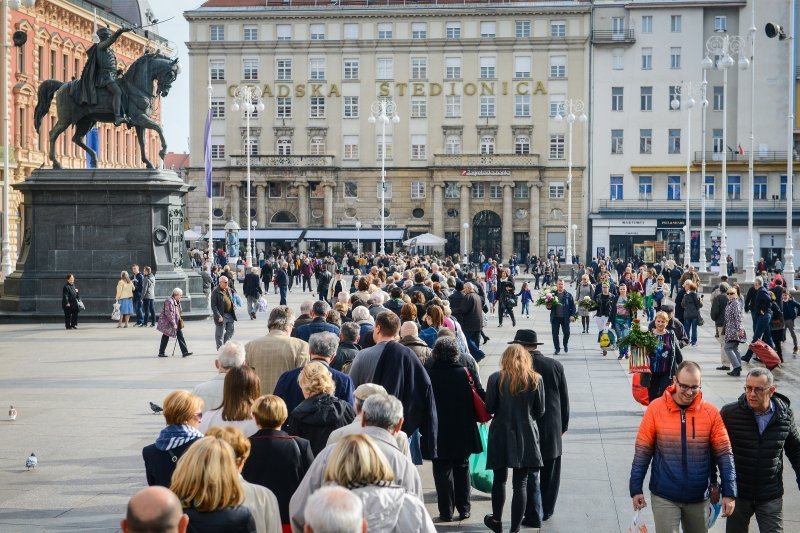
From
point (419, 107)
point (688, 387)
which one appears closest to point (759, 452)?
point (688, 387)

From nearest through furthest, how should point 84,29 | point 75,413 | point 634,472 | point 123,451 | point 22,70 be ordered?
point 634,472 < point 123,451 < point 75,413 < point 22,70 < point 84,29

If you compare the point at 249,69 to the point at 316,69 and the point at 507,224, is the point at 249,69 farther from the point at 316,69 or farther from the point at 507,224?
the point at 507,224

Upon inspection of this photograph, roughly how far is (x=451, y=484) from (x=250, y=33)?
82872 mm

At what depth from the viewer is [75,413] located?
621 inches

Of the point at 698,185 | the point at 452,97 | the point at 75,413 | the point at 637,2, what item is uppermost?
the point at 637,2

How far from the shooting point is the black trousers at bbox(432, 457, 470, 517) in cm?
1016

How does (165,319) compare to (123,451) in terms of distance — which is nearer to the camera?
(123,451)

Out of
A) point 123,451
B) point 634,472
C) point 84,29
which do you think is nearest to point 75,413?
point 123,451

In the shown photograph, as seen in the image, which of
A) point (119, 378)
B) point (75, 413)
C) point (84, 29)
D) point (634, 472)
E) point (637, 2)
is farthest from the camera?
point (637, 2)

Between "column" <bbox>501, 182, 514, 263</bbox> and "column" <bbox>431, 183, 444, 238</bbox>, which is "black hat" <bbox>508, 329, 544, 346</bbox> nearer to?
"column" <bbox>501, 182, 514, 263</bbox>

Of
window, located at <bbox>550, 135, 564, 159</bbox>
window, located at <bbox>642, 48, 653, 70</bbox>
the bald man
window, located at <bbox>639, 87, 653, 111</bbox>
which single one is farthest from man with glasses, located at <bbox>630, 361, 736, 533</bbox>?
window, located at <bbox>642, 48, 653, 70</bbox>

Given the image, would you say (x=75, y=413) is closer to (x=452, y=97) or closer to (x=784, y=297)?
(x=784, y=297)

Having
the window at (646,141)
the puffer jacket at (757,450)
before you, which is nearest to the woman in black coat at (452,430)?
the puffer jacket at (757,450)

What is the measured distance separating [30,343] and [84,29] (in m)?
49.9
